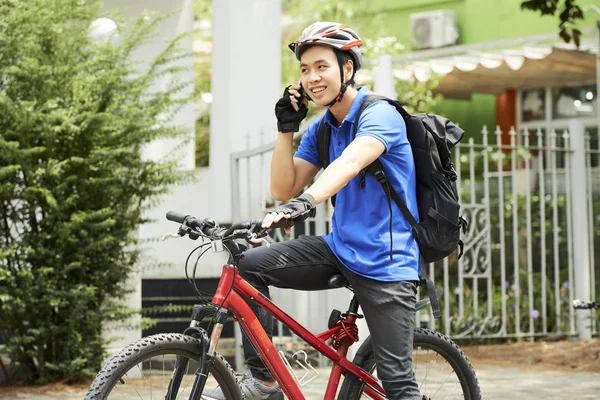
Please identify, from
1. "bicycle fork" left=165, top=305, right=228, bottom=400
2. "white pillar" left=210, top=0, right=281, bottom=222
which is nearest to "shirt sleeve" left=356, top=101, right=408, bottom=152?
"bicycle fork" left=165, top=305, right=228, bottom=400

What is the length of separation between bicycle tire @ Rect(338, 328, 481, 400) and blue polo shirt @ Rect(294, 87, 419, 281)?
1.31 feet

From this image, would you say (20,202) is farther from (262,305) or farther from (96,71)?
(262,305)

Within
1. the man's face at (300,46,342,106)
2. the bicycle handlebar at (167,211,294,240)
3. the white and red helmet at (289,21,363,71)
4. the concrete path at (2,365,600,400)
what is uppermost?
the white and red helmet at (289,21,363,71)

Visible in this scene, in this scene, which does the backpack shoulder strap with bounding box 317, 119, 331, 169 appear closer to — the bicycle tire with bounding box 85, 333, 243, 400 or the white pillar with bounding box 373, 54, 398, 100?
the bicycle tire with bounding box 85, 333, 243, 400

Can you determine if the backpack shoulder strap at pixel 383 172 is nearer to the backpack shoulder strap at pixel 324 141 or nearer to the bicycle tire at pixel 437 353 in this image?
the backpack shoulder strap at pixel 324 141

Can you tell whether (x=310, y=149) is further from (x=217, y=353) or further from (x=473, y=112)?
(x=473, y=112)

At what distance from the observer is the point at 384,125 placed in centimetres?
407

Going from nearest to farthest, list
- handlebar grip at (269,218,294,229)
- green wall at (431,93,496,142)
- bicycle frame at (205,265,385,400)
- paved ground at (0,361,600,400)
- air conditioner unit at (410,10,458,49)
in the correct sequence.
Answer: handlebar grip at (269,218,294,229) < bicycle frame at (205,265,385,400) < paved ground at (0,361,600,400) < green wall at (431,93,496,142) < air conditioner unit at (410,10,458,49)

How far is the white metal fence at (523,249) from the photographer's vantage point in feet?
32.2

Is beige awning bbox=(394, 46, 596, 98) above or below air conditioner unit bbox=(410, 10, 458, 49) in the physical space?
below

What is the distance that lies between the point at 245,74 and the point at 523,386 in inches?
185

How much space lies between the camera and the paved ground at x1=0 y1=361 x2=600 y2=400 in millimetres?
7148

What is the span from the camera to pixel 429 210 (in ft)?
13.9

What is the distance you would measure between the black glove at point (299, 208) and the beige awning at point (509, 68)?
1254 cm
